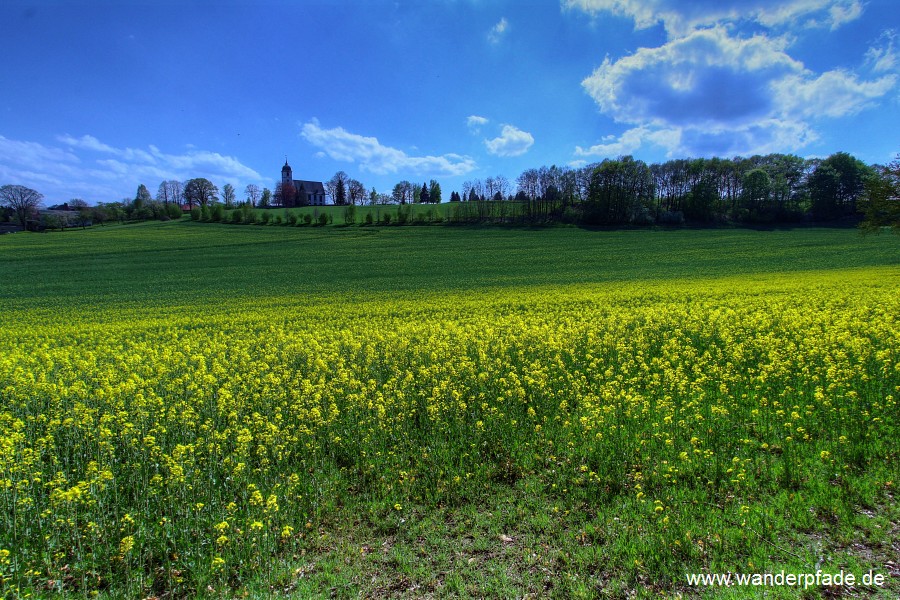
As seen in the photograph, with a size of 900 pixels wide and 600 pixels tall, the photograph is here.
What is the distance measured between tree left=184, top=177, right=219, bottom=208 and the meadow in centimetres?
13130

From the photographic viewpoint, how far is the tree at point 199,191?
129 m

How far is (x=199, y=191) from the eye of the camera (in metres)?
130

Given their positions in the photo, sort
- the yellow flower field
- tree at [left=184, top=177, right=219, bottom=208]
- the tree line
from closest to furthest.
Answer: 1. the yellow flower field
2. the tree line
3. tree at [left=184, top=177, right=219, bottom=208]

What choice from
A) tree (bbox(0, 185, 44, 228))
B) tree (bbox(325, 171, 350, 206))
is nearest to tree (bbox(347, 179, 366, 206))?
tree (bbox(325, 171, 350, 206))

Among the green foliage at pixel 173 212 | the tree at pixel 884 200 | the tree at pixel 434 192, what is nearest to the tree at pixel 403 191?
the tree at pixel 434 192

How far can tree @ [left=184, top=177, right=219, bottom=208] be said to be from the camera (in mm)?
129250

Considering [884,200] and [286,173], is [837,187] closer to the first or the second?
[884,200]

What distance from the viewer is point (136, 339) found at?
1566 centimetres

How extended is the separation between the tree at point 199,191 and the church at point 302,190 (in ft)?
69.4

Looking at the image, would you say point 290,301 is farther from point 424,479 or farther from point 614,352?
point 424,479

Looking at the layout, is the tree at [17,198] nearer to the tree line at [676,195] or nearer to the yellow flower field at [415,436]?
the tree line at [676,195]

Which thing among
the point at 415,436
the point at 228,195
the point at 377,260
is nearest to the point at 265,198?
the point at 228,195

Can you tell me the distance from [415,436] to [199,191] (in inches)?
5770

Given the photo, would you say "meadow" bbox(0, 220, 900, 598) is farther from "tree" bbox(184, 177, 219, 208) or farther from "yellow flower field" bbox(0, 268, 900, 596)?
"tree" bbox(184, 177, 219, 208)
